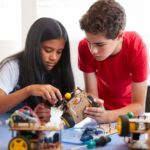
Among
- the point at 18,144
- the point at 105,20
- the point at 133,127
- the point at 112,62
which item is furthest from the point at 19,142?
the point at 112,62

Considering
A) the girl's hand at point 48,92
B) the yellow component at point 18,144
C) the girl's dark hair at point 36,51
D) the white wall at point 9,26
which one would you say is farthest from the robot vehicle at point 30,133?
the white wall at point 9,26

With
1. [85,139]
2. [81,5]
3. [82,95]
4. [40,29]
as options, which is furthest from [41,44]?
[81,5]

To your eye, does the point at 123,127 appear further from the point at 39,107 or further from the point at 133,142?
the point at 39,107

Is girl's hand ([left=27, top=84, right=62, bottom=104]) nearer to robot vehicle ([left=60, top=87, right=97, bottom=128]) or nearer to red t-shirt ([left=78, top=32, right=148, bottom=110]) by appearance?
robot vehicle ([left=60, top=87, right=97, bottom=128])

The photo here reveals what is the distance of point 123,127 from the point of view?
0.75 meters

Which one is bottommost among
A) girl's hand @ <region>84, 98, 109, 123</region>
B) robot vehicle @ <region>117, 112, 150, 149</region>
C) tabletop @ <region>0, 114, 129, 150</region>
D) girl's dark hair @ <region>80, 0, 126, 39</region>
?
tabletop @ <region>0, 114, 129, 150</region>

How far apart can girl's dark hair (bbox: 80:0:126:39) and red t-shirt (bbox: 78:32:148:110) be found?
0.13 metres

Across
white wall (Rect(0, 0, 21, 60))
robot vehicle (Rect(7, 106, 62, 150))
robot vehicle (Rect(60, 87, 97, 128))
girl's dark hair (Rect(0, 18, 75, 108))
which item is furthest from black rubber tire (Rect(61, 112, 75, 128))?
white wall (Rect(0, 0, 21, 60))

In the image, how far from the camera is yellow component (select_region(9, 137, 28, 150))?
72 centimetres

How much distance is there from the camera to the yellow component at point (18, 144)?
722 mm

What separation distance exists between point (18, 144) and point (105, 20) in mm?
571

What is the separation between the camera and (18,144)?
725 millimetres

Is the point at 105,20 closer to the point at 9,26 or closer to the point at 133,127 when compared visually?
the point at 133,127

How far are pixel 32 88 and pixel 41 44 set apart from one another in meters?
0.26
